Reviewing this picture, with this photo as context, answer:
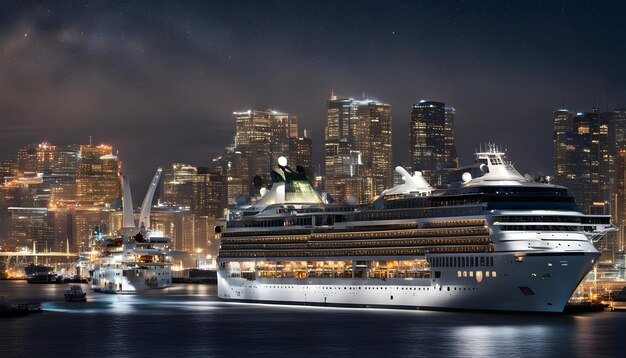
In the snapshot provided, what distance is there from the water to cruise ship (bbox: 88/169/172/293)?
4493 centimetres

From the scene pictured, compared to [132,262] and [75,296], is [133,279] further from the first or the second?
[75,296]

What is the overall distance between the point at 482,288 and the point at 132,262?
7049 cm

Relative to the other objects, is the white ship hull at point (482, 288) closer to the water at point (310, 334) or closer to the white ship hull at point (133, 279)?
the water at point (310, 334)

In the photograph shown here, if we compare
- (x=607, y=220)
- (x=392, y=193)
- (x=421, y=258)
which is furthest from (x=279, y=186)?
(x=607, y=220)

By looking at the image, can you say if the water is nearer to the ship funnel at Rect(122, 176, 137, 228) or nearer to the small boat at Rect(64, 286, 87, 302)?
the small boat at Rect(64, 286, 87, 302)

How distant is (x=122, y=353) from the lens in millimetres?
63969

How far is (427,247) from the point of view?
84562 millimetres

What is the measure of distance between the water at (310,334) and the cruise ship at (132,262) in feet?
147

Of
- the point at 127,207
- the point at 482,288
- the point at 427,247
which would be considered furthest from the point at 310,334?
the point at 127,207

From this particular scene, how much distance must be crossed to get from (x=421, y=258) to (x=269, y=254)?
17960 millimetres

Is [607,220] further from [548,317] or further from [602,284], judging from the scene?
[602,284]

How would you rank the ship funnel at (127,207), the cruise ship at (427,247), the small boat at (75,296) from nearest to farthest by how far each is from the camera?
the cruise ship at (427,247)
the small boat at (75,296)
the ship funnel at (127,207)


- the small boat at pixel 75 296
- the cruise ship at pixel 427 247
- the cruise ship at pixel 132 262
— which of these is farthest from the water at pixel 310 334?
the cruise ship at pixel 132 262

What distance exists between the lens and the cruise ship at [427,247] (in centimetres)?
7812
